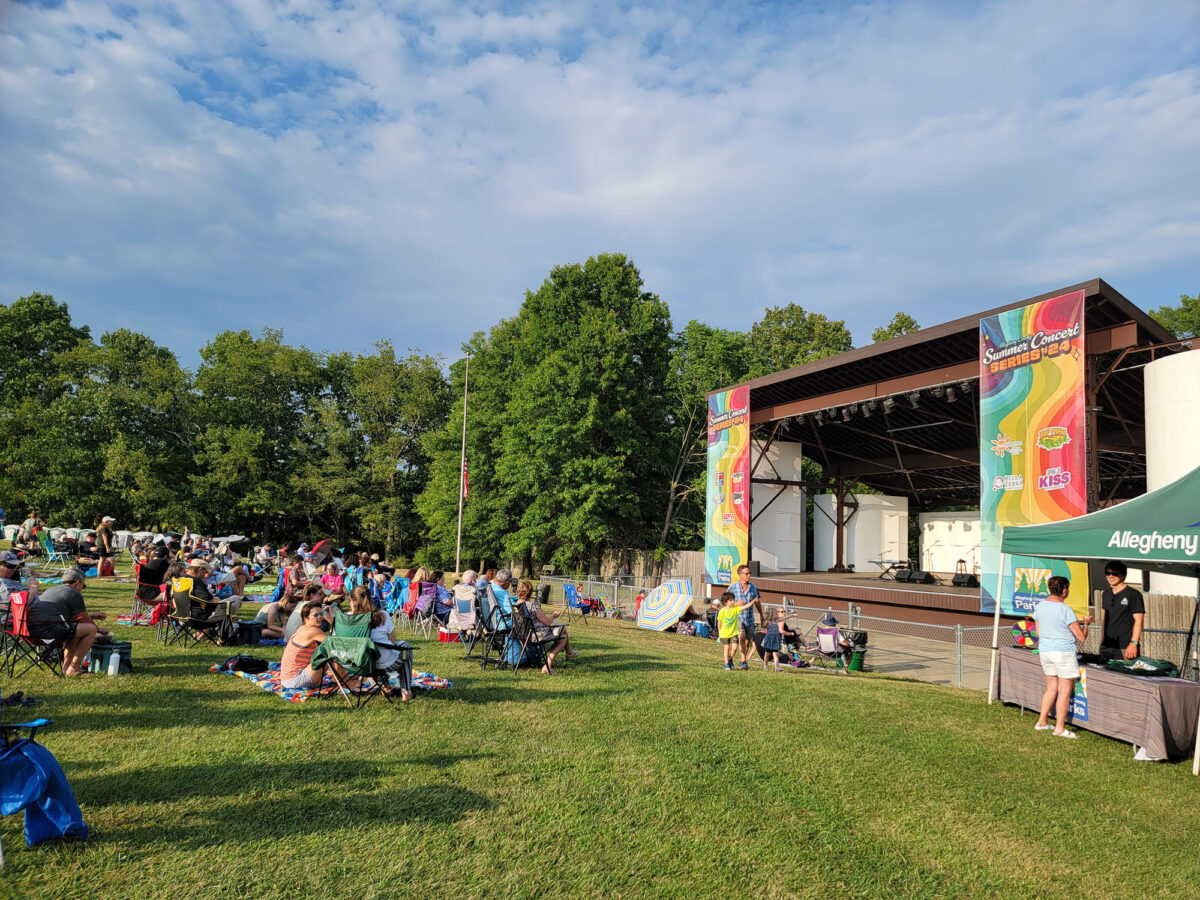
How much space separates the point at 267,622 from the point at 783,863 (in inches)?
321

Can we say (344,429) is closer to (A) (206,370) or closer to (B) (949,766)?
(A) (206,370)

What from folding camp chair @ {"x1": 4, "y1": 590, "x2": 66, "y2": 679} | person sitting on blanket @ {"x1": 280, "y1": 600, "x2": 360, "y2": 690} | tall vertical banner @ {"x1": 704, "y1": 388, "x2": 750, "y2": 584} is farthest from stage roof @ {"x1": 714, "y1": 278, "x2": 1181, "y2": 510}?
folding camp chair @ {"x1": 4, "y1": 590, "x2": 66, "y2": 679}

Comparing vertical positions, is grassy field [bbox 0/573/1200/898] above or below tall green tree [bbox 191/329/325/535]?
below

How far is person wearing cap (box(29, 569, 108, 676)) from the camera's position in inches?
263

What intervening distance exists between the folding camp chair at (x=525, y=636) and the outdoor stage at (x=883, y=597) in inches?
413

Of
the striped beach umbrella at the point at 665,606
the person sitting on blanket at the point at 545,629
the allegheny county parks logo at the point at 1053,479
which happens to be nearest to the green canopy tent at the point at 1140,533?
the person sitting on blanket at the point at 545,629

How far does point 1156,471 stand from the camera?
11.6 meters

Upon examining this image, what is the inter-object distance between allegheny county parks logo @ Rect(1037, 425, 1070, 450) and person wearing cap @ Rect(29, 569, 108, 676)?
14393 millimetres

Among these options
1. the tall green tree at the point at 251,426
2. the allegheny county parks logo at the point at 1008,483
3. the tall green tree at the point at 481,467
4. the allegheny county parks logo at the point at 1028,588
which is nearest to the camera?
the allegheny county parks logo at the point at 1028,588

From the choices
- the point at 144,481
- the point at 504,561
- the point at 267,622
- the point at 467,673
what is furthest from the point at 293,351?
the point at 467,673

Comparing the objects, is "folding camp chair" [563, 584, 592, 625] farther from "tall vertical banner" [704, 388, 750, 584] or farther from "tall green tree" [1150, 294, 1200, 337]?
"tall green tree" [1150, 294, 1200, 337]

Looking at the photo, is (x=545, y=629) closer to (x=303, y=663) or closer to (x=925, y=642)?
(x=303, y=663)

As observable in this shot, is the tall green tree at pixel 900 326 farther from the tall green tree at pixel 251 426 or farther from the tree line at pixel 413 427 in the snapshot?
the tall green tree at pixel 251 426

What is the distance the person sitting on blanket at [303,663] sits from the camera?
6758 mm
